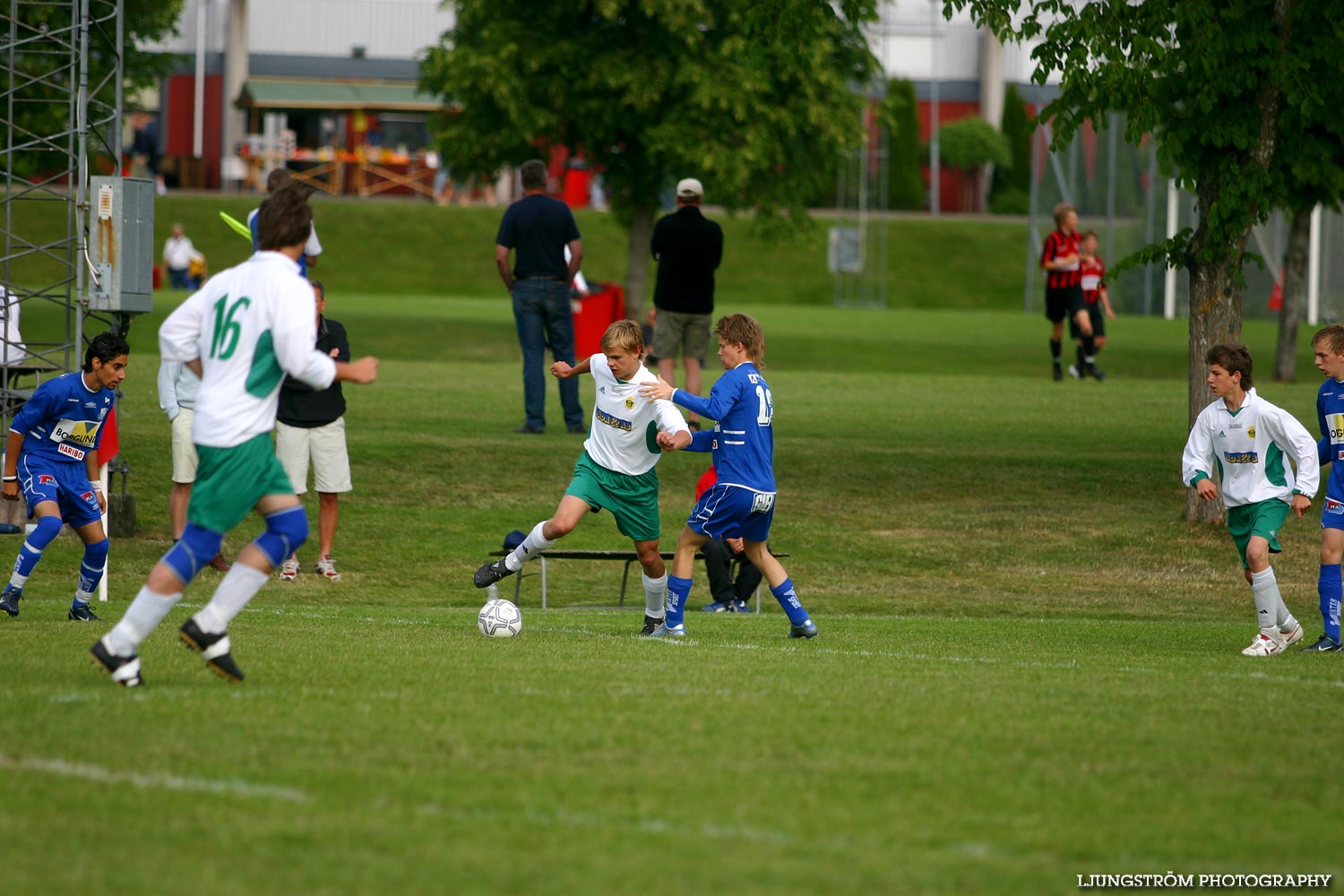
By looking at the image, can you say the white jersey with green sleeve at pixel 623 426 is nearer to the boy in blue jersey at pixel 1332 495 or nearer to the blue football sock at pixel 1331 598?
the boy in blue jersey at pixel 1332 495

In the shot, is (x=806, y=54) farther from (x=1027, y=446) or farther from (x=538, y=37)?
(x=538, y=37)

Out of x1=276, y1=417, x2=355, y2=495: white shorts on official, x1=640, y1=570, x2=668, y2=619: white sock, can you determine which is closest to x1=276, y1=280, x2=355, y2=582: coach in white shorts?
x1=276, y1=417, x2=355, y2=495: white shorts on official

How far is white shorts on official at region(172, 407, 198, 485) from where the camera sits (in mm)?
13773

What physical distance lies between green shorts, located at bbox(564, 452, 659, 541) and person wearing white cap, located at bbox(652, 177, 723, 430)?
22.9 feet

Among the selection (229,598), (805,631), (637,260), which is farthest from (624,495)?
(637,260)

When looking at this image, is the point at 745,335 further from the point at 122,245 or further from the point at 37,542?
the point at 122,245

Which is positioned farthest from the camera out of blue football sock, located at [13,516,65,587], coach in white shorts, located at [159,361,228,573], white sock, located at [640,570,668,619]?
coach in white shorts, located at [159,361,228,573]

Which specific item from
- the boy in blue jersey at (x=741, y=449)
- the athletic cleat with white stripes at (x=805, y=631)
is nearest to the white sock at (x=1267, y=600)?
the athletic cleat with white stripes at (x=805, y=631)

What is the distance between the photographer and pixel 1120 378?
28000 mm

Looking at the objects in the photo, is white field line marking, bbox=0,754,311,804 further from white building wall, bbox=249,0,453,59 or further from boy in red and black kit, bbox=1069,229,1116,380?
white building wall, bbox=249,0,453,59

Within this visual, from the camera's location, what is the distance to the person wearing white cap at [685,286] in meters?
17.5

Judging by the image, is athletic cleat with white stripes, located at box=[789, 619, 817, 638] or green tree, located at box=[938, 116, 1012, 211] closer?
athletic cleat with white stripes, located at box=[789, 619, 817, 638]

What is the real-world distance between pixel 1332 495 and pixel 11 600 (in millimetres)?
8343

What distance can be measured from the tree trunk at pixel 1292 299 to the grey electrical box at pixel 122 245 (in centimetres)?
1924
